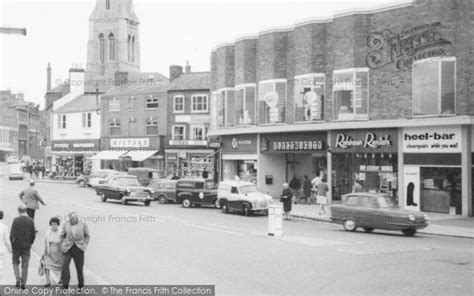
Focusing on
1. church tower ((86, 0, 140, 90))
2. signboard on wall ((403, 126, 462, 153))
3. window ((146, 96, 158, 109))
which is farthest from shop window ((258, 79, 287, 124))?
church tower ((86, 0, 140, 90))

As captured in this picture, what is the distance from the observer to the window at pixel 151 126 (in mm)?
57344

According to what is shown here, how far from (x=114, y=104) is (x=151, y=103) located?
18.8ft

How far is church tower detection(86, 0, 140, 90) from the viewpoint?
106500 mm

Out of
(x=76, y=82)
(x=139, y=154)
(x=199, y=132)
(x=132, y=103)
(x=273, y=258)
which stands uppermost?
(x=76, y=82)

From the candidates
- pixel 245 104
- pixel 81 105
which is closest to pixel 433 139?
pixel 245 104

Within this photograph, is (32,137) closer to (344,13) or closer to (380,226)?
(344,13)

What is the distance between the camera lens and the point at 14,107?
121125 mm

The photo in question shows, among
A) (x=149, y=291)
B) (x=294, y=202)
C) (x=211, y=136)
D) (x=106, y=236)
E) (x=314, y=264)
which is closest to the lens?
(x=149, y=291)

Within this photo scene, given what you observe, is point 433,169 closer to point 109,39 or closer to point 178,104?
point 178,104

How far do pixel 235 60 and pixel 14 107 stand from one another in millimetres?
93632

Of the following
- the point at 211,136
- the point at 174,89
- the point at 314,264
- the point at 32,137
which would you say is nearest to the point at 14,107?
the point at 32,137

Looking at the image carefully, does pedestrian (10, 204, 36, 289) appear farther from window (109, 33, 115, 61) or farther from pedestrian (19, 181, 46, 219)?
window (109, 33, 115, 61)

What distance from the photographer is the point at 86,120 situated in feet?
217

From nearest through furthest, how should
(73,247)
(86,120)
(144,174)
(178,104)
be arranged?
(73,247)
(144,174)
(178,104)
(86,120)
